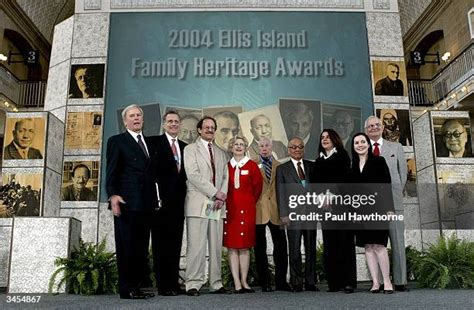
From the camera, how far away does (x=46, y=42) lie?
1952 cm

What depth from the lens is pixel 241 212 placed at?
4.84m

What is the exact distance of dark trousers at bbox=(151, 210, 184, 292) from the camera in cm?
452

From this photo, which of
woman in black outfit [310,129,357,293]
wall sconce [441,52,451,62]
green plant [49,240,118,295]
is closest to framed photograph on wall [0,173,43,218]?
green plant [49,240,118,295]

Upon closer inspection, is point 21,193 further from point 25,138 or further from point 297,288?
point 297,288

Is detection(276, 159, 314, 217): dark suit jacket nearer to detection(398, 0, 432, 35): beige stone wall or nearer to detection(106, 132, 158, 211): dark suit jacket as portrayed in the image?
detection(106, 132, 158, 211): dark suit jacket

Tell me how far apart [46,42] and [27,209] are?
1444cm

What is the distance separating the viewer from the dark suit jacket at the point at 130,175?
168 inches

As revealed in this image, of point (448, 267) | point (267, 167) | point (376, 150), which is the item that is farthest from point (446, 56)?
point (267, 167)

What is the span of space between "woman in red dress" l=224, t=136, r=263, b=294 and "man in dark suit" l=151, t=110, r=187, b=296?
0.53 m

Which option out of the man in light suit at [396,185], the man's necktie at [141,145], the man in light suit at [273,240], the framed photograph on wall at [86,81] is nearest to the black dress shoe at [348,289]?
the man in light suit at [396,185]

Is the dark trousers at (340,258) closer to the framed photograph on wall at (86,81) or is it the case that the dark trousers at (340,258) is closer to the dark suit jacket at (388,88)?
the dark suit jacket at (388,88)

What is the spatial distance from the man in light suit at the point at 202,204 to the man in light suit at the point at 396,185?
1.71 m

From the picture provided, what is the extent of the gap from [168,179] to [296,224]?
4.73 ft

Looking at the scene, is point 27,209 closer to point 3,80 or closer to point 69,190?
point 69,190
